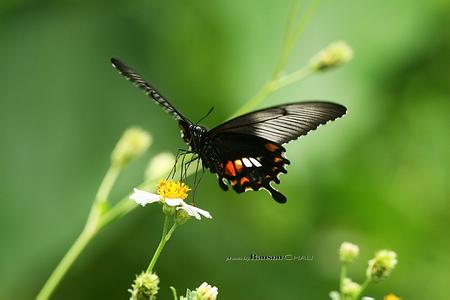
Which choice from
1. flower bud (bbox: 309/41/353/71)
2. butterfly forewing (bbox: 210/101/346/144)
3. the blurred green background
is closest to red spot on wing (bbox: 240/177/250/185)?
butterfly forewing (bbox: 210/101/346/144)

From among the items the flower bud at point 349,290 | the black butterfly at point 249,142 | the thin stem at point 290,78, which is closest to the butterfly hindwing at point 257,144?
the black butterfly at point 249,142

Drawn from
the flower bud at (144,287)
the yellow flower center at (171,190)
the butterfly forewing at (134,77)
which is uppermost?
the butterfly forewing at (134,77)

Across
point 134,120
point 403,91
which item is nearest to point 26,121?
point 134,120

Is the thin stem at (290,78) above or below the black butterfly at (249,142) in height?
above

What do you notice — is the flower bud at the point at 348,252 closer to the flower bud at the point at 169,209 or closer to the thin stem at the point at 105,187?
the flower bud at the point at 169,209

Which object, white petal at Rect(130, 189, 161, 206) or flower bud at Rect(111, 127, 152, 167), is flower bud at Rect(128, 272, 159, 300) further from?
flower bud at Rect(111, 127, 152, 167)

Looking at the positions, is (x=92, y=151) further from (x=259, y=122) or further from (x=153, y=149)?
(x=259, y=122)
